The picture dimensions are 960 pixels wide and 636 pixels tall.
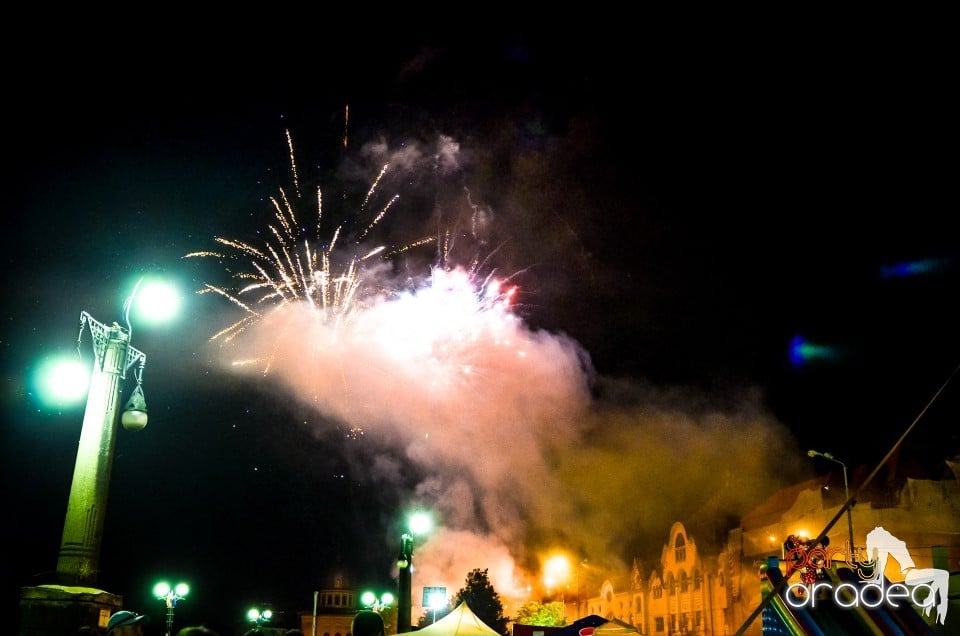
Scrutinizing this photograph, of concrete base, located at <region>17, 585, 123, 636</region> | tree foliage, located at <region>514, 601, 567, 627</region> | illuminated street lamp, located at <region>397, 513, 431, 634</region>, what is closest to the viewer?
concrete base, located at <region>17, 585, 123, 636</region>

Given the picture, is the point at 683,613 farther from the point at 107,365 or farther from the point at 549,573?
the point at 107,365

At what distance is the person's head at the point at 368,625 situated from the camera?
535cm

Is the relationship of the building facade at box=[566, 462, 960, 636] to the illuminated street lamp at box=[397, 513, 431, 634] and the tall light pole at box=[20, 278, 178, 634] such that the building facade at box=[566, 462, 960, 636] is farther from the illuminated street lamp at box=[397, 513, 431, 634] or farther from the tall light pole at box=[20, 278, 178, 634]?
the tall light pole at box=[20, 278, 178, 634]

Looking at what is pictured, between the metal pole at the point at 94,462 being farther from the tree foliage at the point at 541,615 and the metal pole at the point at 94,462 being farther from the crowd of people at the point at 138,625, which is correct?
the tree foliage at the point at 541,615

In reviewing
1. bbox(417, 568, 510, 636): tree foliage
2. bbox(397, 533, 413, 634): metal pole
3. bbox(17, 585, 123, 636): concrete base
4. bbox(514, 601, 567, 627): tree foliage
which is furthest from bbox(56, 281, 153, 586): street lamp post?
bbox(417, 568, 510, 636): tree foliage

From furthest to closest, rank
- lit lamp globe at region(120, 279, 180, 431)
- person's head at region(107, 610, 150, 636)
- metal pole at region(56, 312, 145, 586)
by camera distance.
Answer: lit lamp globe at region(120, 279, 180, 431)
metal pole at region(56, 312, 145, 586)
person's head at region(107, 610, 150, 636)

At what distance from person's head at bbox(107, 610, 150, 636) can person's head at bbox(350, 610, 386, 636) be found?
1.78m

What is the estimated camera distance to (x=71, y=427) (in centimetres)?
2030

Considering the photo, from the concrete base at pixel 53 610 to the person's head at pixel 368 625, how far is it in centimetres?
421

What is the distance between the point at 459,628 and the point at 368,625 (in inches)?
261

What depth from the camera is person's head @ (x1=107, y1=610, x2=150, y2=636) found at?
5535 millimetres

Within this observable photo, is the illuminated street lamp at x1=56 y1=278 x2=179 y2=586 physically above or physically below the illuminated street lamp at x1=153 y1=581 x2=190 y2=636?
above

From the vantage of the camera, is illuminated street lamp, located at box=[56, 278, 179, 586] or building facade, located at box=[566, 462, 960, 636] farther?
building facade, located at box=[566, 462, 960, 636]

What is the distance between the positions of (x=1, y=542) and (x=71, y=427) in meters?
3.30
